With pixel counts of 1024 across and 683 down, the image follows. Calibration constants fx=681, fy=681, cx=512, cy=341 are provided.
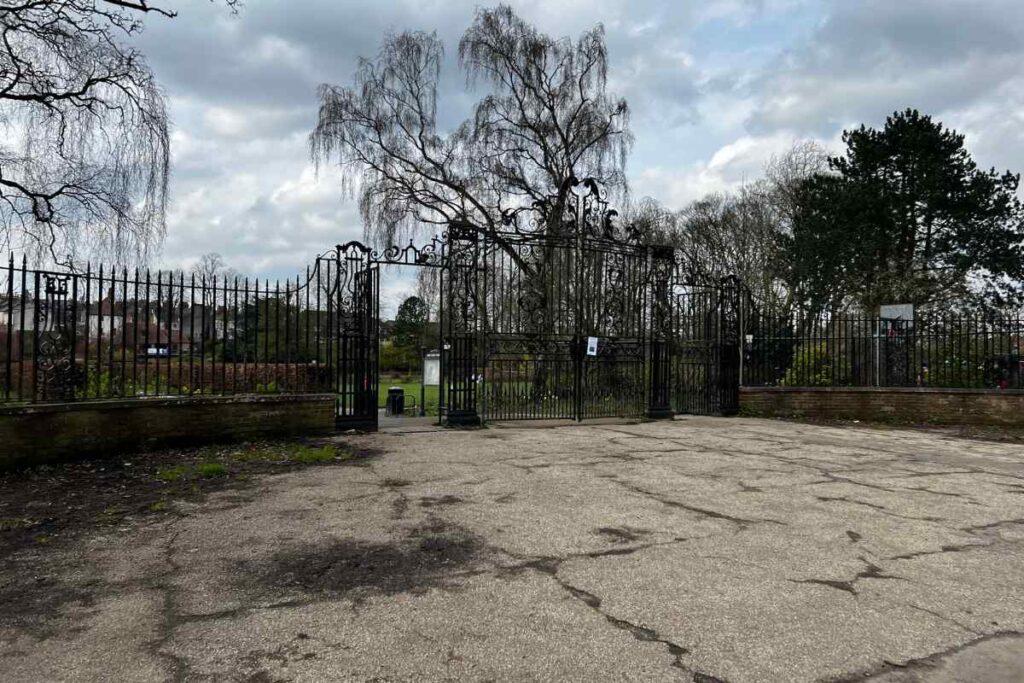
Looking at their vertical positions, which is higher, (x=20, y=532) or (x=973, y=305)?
(x=973, y=305)

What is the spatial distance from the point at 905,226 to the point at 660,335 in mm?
17990

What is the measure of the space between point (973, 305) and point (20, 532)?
28.1 m

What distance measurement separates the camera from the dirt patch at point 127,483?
5.37m

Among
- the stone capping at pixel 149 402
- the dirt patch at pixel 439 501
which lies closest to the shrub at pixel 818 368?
the stone capping at pixel 149 402

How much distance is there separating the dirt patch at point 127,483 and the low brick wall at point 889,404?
979 centimetres

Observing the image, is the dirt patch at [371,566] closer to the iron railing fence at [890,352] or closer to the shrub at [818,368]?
the iron railing fence at [890,352]

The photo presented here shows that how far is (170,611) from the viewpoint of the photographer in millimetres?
3570

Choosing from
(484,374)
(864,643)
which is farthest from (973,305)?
(864,643)

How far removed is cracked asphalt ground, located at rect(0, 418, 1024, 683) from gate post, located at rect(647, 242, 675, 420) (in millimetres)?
6671

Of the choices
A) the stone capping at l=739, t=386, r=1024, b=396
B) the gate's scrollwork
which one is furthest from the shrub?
the gate's scrollwork

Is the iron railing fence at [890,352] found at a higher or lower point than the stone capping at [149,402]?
higher

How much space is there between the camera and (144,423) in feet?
28.7

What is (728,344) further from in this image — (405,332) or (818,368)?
(405,332)

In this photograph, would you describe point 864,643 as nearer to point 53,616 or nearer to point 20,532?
point 53,616
